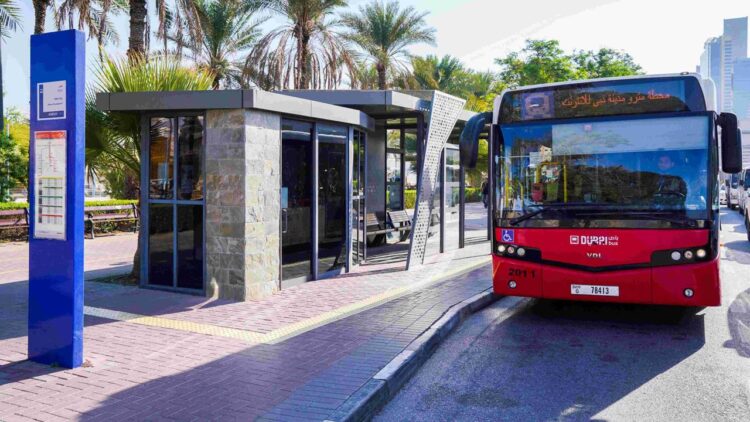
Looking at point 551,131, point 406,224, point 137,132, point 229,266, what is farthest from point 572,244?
point 406,224

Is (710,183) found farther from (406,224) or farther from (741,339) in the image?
(406,224)

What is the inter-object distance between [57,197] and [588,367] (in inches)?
197

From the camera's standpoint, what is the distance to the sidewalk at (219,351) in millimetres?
4609

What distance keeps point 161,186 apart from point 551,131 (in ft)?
17.8

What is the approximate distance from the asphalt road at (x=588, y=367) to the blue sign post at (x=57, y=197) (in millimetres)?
2882

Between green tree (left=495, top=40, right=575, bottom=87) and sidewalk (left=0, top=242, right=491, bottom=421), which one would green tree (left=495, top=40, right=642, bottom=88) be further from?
sidewalk (left=0, top=242, right=491, bottom=421)

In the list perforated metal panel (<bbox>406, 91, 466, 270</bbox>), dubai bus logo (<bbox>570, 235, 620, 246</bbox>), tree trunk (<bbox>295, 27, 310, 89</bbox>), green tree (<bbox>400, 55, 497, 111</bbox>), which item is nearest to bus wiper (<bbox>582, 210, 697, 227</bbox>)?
dubai bus logo (<bbox>570, 235, 620, 246</bbox>)

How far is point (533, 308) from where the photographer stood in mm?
8781

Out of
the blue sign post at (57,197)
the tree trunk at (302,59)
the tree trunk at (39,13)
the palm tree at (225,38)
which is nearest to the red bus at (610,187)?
the blue sign post at (57,197)

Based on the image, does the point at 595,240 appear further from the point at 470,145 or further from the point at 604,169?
the point at 470,145

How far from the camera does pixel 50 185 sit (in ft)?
18.2

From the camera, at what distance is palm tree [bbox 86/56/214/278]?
9.76 meters

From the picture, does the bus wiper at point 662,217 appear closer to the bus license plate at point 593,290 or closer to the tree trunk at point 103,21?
the bus license plate at point 593,290

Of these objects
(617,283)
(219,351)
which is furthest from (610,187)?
(219,351)
